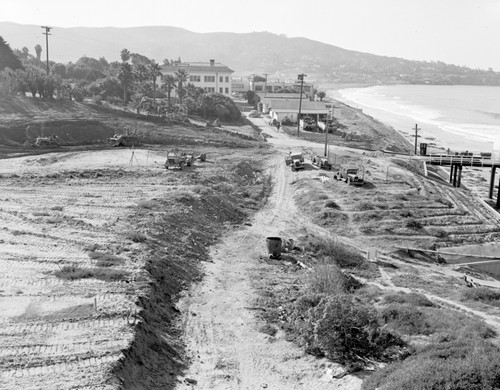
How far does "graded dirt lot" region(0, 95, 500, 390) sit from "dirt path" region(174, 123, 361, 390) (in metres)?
0.05

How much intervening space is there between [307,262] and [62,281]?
11.0 m

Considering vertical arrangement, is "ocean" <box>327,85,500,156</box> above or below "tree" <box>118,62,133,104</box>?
below

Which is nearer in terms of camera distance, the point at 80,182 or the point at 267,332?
the point at 267,332

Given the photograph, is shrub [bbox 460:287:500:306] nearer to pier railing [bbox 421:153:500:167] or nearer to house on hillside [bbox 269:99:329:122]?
pier railing [bbox 421:153:500:167]

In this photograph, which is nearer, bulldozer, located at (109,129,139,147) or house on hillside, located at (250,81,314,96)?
bulldozer, located at (109,129,139,147)

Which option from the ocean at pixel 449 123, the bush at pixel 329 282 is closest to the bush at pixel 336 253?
the bush at pixel 329 282

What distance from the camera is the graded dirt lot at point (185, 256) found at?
16078 mm

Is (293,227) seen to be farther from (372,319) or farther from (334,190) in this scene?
(372,319)

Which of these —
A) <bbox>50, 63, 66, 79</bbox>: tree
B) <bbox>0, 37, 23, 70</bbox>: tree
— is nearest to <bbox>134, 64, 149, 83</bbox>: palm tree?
<bbox>0, 37, 23, 70</bbox>: tree

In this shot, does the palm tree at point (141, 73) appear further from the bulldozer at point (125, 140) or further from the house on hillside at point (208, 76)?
the bulldozer at point (125, 140)

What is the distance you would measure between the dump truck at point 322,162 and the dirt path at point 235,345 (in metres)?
20.3

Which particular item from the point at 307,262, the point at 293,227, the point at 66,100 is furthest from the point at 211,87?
the point at 307,262

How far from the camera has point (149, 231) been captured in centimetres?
2717

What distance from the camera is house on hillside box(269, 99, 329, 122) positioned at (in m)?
78.9
